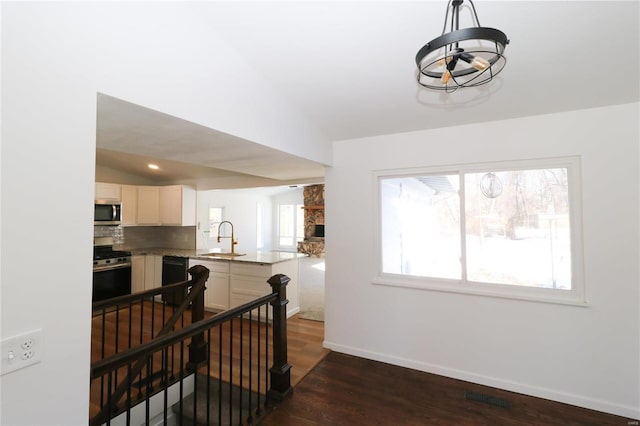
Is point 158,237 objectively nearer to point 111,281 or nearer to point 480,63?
point 111,281

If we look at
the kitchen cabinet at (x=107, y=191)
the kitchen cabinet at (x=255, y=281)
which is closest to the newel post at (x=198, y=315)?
the kitchen cabinet at (x=255, y=281)

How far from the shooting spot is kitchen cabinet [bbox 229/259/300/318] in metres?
4.20

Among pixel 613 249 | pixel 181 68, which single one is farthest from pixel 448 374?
pixel 181 68

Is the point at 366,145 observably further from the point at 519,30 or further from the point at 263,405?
the point at 263,405

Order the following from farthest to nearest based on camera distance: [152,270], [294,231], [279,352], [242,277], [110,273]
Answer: [294,231] → [152,270] → [110,273] → [242,277] → [279,352]

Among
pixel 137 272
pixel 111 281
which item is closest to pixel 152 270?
pixel 137 272

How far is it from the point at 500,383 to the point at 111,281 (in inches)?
215

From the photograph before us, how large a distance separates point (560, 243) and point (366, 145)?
78.1 inches

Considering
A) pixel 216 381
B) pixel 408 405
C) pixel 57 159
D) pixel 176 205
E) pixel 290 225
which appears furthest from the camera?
pixel 290 225

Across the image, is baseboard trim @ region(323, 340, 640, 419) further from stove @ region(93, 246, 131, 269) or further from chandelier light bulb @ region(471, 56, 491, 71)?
stove @ region(93, 246, 131, 269)

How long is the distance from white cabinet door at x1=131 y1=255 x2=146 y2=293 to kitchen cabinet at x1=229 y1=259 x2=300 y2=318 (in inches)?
75.4

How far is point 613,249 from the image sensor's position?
225 centimetres

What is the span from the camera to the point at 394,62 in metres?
2.08

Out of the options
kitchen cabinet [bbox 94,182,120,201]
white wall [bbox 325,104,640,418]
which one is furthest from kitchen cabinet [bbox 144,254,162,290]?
white wall [bbox 325,104,640,418]
